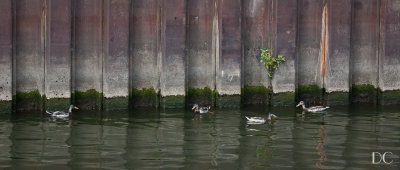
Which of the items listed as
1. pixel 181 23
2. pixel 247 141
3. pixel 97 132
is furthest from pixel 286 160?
pixel 181 23

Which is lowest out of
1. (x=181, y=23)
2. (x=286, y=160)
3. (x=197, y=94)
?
(x=286, y=160)

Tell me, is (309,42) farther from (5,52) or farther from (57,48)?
(5,52)

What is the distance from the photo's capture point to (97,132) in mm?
18766

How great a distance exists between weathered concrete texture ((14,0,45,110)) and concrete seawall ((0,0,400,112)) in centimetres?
3

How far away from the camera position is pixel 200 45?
21.9m

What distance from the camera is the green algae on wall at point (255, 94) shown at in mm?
22281

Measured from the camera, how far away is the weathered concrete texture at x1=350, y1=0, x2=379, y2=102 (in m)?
22.5

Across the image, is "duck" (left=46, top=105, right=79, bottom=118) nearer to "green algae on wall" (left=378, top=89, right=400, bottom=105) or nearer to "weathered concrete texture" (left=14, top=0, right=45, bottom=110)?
"weathered concrete texture" (left=14, top=0, right=45, bottom=110)

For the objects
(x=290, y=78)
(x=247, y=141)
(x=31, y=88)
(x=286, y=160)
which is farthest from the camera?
(x=290, y=78)

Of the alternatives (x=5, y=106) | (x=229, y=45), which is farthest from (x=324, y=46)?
(x=5, y=106)

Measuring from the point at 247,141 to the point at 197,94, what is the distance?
4.51 m

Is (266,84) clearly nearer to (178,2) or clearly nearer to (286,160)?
(178,2)

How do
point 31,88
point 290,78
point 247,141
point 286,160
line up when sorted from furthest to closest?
1. point 290,78
2. point 31,88
3. point 247,141
4. point 286,160

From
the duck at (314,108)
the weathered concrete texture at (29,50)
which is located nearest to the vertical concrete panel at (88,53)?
the weathered concrete texture at (29,50)
